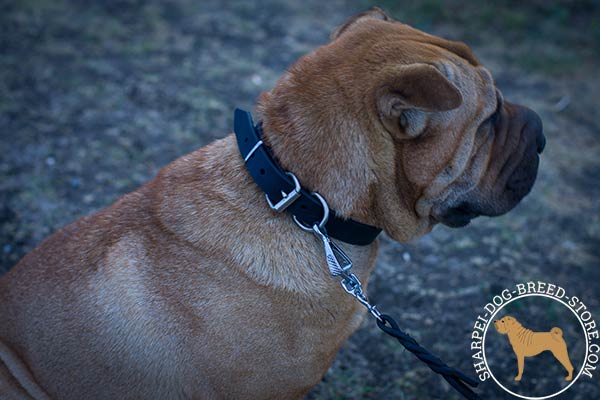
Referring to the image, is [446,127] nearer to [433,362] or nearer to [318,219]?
[318,219]

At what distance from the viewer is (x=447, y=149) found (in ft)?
8.48

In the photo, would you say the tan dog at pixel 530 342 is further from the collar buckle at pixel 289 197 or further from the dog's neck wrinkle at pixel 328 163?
the collar buckle at pixel 289 197

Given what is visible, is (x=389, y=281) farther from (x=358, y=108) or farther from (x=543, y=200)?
(x=358, y=108)

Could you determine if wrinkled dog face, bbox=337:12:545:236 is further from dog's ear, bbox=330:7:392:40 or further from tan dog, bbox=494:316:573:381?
tan dog, bbox=494:316:573:381

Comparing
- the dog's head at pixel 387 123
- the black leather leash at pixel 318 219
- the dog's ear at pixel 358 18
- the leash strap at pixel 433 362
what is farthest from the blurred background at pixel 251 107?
the dog's ear at pixel 358 18

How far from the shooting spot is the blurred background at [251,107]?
13.6ft

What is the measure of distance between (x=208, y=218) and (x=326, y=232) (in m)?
0.54

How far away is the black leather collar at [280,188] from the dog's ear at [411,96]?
46 cm

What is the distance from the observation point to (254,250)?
2.50m

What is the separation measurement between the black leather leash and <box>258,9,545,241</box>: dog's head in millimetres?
61

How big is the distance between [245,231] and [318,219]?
333 millimetres

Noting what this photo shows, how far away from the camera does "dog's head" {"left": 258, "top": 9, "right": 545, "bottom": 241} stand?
2406 mm

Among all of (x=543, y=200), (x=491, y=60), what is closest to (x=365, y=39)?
(x=543, y=200)

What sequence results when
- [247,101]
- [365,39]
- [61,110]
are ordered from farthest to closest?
1. [247,101]
2. [61,110]
3. [365,39]
